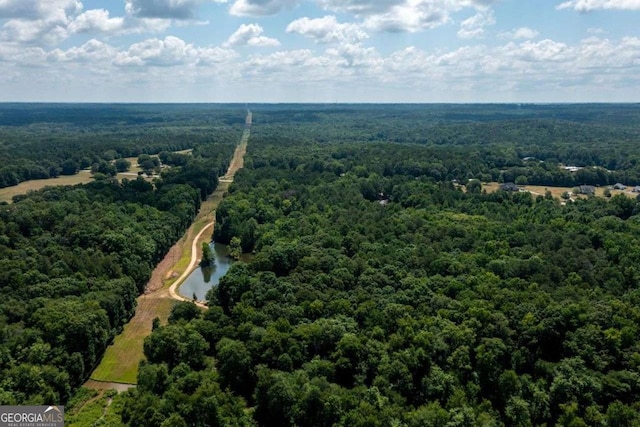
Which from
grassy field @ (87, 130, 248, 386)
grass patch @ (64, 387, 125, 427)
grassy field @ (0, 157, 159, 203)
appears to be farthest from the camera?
grassy field @ (0, 157, 159, 203)

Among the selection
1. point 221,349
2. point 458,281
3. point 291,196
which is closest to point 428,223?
point 458,281

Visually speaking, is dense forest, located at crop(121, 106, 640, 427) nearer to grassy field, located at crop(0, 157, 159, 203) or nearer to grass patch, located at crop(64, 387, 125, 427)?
grass patch, located at crop(64, 387, 125, 427)

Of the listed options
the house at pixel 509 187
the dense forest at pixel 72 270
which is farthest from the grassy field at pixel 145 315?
the house at pixel 509 187

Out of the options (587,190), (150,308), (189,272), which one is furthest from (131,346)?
(587,190)

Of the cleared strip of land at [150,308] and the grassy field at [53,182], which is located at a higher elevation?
the grassy field at [53,182]

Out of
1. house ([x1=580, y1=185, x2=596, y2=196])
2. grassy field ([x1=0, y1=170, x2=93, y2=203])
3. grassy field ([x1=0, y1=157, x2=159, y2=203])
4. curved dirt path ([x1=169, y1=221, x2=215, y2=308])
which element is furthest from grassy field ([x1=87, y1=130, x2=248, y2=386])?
house ([x1=580, y1=185, x2=596, y2=196])

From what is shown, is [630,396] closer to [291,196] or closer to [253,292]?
[253,292]

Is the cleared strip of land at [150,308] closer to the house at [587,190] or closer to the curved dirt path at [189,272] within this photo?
the curved dirt path at [189,272]

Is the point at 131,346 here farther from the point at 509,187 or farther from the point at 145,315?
the point at 509,187
